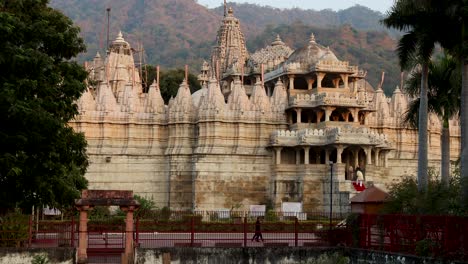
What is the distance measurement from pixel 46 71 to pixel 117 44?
176 feet

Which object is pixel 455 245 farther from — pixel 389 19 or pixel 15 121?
pixel 15 121

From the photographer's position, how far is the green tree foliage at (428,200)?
30013 millimetres

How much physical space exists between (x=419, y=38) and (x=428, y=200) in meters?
7.43

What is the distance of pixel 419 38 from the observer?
117ft

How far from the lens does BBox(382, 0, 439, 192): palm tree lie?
35.1 metres

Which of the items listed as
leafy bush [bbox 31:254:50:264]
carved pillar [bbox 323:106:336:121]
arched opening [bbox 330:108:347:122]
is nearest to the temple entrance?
leafy bush [bbox 31:254:50:264]

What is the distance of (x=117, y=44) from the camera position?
283ft

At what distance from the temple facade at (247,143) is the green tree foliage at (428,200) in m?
24.3

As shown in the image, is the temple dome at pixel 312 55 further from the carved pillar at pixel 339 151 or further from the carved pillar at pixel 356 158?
the carved pillar at pixel 339 151

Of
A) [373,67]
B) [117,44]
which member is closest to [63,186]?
[117,44]

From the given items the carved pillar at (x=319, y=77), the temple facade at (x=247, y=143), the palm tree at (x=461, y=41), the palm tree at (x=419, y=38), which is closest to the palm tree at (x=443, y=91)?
the palm tree at (x=419, y=38)

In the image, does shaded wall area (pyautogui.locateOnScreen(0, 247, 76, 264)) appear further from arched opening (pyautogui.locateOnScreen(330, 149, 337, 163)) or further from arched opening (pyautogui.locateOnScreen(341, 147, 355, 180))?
arched opening (pyautogui.locateOnScreen(330, 149, 337, 163))

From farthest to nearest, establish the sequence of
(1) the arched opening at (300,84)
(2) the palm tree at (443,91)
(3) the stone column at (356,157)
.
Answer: (1) the arched opening at (300,84) → (3) the stone column at (356,157) → (2) the palm tree at (443,91)

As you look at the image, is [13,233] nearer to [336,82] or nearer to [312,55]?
[312,55]
